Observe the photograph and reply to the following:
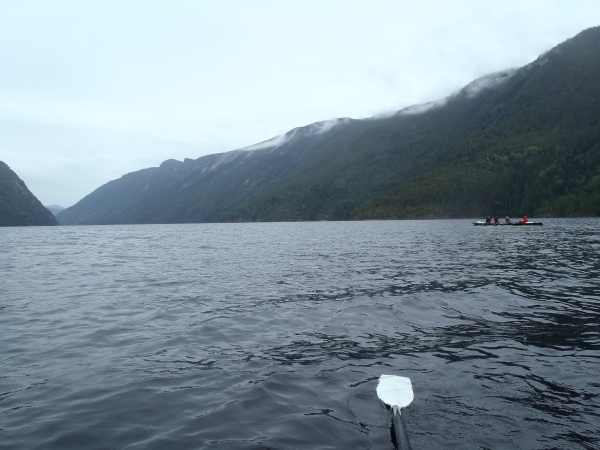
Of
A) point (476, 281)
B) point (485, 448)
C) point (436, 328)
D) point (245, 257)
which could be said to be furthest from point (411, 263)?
point (485, 448)

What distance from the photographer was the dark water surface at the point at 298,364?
8.30 metres

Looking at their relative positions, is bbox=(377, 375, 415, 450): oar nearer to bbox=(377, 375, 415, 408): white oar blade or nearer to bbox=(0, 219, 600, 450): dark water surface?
bbox=(377, 375, 415, 408): white oar blade

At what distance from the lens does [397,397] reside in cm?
880

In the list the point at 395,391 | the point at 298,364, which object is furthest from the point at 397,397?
the point at 298,364

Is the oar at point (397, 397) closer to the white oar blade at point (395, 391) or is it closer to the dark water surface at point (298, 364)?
the white oar blade at point (395, 391)

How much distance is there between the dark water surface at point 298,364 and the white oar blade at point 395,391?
0.49 meters

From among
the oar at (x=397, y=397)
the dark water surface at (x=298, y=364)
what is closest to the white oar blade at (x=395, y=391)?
the oar at (x=397, y=397)

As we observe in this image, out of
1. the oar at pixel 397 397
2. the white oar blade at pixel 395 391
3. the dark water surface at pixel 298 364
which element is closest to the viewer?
the oar at pixel 397 397

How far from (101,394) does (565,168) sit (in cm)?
22150

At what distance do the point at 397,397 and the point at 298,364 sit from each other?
12.4 feet

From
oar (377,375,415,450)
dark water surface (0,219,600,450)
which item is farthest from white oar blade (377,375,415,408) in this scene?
dark water surface (0,219,600,450)

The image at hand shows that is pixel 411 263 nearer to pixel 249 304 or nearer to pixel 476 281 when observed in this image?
pixel 476 281

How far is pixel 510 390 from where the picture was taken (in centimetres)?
999

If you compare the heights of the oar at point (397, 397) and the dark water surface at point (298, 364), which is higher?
the oar at point (397, 397)
